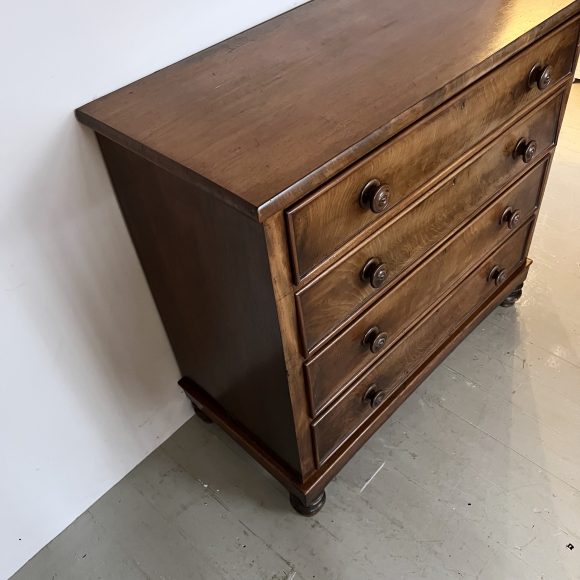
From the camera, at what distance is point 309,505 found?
128cm

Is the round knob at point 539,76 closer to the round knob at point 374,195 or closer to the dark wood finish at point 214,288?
the round knob at point 374,195

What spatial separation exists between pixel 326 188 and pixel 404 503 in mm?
823

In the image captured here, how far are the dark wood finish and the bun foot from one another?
0.12m

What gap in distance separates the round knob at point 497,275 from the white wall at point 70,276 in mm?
772

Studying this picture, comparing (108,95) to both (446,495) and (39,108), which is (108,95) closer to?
(39,108)

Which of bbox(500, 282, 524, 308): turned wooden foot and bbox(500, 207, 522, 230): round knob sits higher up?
bbox(500, 207, 522, 230): round knob

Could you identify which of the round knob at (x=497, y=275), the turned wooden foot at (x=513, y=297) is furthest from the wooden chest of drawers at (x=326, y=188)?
the turned wooden foot at (x=513, y=297)

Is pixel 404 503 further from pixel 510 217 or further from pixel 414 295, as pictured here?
pixel 510 217

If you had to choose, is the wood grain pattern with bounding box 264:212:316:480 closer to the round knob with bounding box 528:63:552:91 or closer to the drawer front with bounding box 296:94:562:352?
the drawer front with bounding box 296:94:562:352

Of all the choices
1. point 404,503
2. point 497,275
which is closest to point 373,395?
point 404,503

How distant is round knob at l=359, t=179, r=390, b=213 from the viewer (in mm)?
877

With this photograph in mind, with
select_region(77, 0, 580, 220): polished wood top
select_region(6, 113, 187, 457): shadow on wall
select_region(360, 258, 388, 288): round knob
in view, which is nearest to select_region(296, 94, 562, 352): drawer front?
select_region(360, 258, 388, 288): round knob

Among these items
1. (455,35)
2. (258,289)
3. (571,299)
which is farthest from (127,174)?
(571,299)

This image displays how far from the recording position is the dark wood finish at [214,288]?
882 mm
